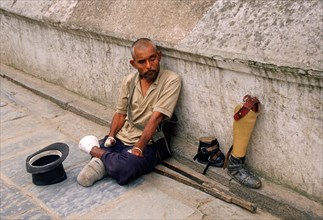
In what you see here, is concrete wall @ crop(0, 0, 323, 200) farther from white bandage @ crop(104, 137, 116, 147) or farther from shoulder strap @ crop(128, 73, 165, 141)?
white bandage @ crop(104, 137, 116, 147)

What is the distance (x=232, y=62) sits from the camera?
3088 mm

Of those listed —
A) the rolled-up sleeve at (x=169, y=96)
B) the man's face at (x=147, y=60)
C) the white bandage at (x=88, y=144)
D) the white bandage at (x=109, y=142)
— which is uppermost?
the man's face at (x=147, y=60)

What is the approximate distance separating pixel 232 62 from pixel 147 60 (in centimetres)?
77

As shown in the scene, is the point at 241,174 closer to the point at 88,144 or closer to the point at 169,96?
the point at 169,96

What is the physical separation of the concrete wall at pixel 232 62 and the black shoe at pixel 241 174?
113 mm

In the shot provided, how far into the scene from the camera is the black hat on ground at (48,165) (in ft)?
11.5

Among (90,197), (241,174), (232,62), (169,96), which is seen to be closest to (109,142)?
(90,197)

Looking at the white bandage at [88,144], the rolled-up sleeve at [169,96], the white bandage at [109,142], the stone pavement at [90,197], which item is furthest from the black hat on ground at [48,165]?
the rolled-up sleeve at [169,96]

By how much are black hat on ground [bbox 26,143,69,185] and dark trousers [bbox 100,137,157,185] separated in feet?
1.29

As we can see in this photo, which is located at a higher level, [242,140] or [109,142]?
[242,140]

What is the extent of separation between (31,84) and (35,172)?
275cm

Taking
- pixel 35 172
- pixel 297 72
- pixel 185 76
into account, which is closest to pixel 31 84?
pixel 35 172

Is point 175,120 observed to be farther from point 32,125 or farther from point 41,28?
point 41,28

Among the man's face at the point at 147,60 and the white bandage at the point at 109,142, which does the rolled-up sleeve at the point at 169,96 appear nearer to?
the man's face at the point at 147,60
